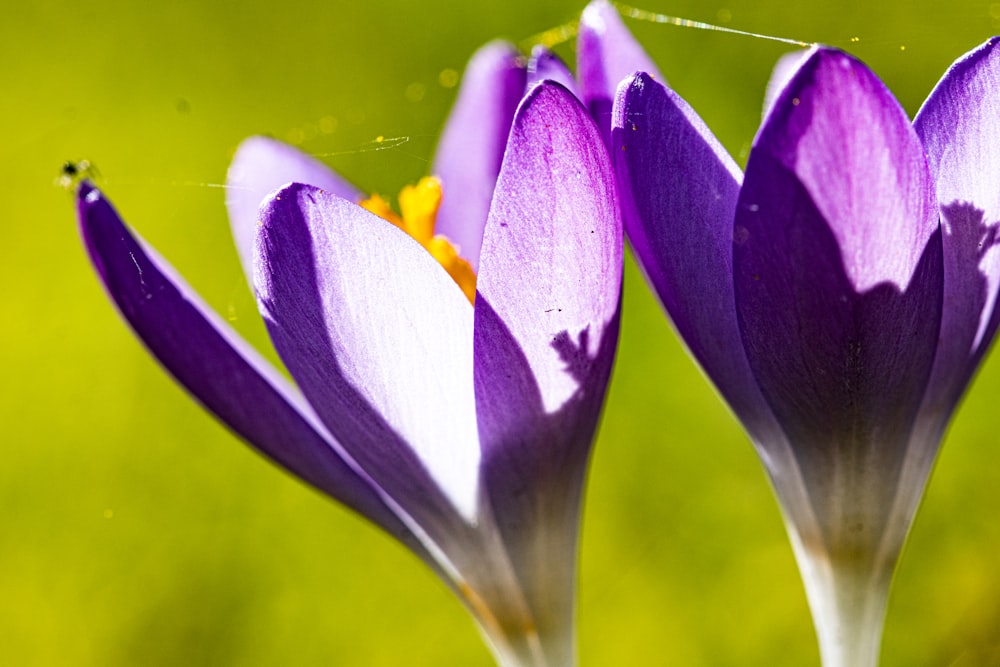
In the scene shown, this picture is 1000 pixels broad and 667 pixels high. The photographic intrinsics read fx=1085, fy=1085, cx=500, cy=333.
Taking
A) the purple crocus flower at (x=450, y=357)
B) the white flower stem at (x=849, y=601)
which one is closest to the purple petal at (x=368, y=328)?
the purple crocus flower at (x=450, y=357)

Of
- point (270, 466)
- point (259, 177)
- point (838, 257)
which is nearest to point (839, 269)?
point (838, 257)

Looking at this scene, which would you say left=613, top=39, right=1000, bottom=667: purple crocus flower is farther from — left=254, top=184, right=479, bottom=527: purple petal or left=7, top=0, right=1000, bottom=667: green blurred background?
left=7, top=0, right=1000, bottom=667: green blurred background

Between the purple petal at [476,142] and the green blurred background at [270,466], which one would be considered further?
the green blurred background at [270,466]

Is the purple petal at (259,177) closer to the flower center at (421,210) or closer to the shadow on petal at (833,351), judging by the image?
the flower center at (421,210)

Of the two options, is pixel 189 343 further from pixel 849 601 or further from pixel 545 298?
pixel 849 601

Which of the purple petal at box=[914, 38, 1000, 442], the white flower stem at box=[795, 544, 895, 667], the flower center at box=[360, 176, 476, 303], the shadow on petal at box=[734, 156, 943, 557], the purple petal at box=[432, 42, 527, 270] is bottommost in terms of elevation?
the white flower stem at box=[795, 544, 895, 667]

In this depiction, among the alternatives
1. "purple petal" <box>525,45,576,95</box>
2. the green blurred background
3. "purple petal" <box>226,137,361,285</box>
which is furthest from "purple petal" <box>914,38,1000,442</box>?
the green blurred background

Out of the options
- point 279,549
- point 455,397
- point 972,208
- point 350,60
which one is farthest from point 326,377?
point 350,60
